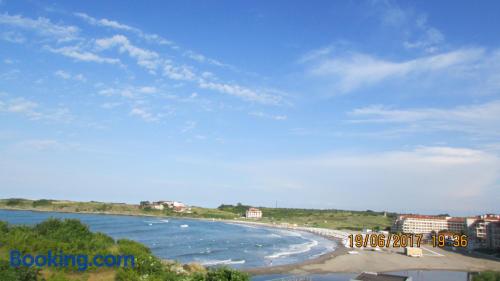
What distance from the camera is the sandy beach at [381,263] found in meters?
61.0

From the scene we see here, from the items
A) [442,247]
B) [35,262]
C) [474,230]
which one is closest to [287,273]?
[35,262]

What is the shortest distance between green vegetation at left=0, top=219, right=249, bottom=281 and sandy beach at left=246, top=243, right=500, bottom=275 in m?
26.7

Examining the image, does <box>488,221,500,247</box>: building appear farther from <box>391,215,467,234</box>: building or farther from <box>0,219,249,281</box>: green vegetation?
<box>0,219,249,281</box>: green vegetation

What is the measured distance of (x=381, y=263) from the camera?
6919cm

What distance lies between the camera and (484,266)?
69.0m

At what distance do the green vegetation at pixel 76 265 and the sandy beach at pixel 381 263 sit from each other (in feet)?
87.5

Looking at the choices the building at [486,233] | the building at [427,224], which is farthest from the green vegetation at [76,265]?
the building at [427,224]

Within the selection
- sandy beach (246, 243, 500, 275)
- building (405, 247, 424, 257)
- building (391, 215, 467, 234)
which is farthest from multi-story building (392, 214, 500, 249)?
building (405, 247, 424, 257)

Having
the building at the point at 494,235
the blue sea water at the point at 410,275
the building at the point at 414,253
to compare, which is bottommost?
the blue sea water at the point at 410,275

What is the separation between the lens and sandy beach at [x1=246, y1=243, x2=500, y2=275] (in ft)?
200

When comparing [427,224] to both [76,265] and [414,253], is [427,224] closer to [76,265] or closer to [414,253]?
[414,253]

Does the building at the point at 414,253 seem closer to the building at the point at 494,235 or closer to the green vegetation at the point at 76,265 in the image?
the building at the point at 494,235

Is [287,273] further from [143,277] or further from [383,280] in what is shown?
[143,277]

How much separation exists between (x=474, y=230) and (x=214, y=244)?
238 feet
